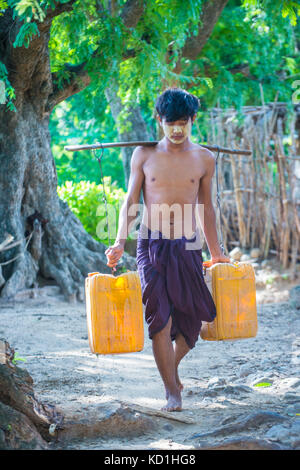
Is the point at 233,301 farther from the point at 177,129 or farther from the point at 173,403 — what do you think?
the point at 177,129

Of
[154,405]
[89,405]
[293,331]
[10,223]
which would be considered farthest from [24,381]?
[10,223]

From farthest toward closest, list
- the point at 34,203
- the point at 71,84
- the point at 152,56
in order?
the point at 34,203 < the point at 71,84 < the point at 152,56

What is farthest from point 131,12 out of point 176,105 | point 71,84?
point 176,105

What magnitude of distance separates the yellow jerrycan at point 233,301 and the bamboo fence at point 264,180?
5.59m

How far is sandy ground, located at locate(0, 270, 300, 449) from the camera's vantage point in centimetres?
307

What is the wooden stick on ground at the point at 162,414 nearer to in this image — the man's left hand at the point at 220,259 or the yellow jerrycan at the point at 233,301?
the yellow jerrycan at the point at 233,301

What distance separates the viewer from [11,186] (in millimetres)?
6816

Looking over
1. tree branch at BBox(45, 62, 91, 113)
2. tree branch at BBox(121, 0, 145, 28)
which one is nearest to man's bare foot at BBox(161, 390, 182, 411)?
tree branch at BBox(45, 62, 91, 113)

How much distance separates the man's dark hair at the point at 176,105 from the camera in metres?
3.47

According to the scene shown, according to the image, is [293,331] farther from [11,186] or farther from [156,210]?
[11,186]

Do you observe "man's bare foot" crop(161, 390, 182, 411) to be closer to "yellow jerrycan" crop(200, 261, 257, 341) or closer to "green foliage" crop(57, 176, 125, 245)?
"yellow jerrycan" crop(200, 261, 257, 341)

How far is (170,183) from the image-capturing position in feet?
11.9

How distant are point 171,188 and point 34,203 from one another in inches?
154
